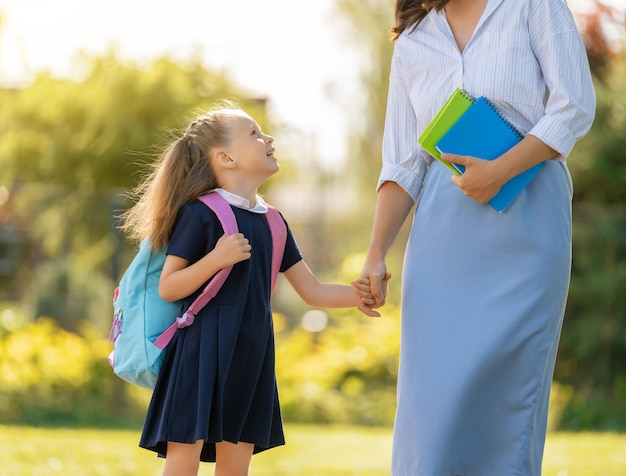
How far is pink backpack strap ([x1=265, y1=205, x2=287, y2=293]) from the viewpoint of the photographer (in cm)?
324

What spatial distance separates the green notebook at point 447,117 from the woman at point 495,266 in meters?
0.06

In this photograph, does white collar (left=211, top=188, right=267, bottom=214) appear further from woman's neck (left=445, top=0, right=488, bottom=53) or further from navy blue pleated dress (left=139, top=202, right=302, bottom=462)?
woman's neck (left=445, top=0, right=488, bottom=53)

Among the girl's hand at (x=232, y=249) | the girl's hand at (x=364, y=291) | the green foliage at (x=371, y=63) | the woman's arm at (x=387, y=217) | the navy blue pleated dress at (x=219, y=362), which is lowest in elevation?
the navy blue pleated dress at (x=219, y=362)

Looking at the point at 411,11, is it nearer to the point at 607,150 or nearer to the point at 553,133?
the point at 553,133

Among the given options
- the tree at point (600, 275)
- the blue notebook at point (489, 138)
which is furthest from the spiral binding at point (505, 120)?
the tree at point (600, 275)

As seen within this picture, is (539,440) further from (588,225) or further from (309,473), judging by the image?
(588,225)

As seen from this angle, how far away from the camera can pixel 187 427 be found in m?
2.95

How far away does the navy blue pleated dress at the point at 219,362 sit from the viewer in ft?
9.72

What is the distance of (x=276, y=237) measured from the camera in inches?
128

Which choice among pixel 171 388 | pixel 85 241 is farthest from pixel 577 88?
pixel 85 241

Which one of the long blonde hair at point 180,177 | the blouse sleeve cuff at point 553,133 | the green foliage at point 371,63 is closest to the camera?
the blouse sleeve cuff at point 553,133

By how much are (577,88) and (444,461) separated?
1.03 metres

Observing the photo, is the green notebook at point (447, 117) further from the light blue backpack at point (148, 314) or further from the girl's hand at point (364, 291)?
the light blue backpack at point (148, 314)

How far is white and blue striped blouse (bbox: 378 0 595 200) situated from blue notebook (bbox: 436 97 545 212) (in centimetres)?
6
